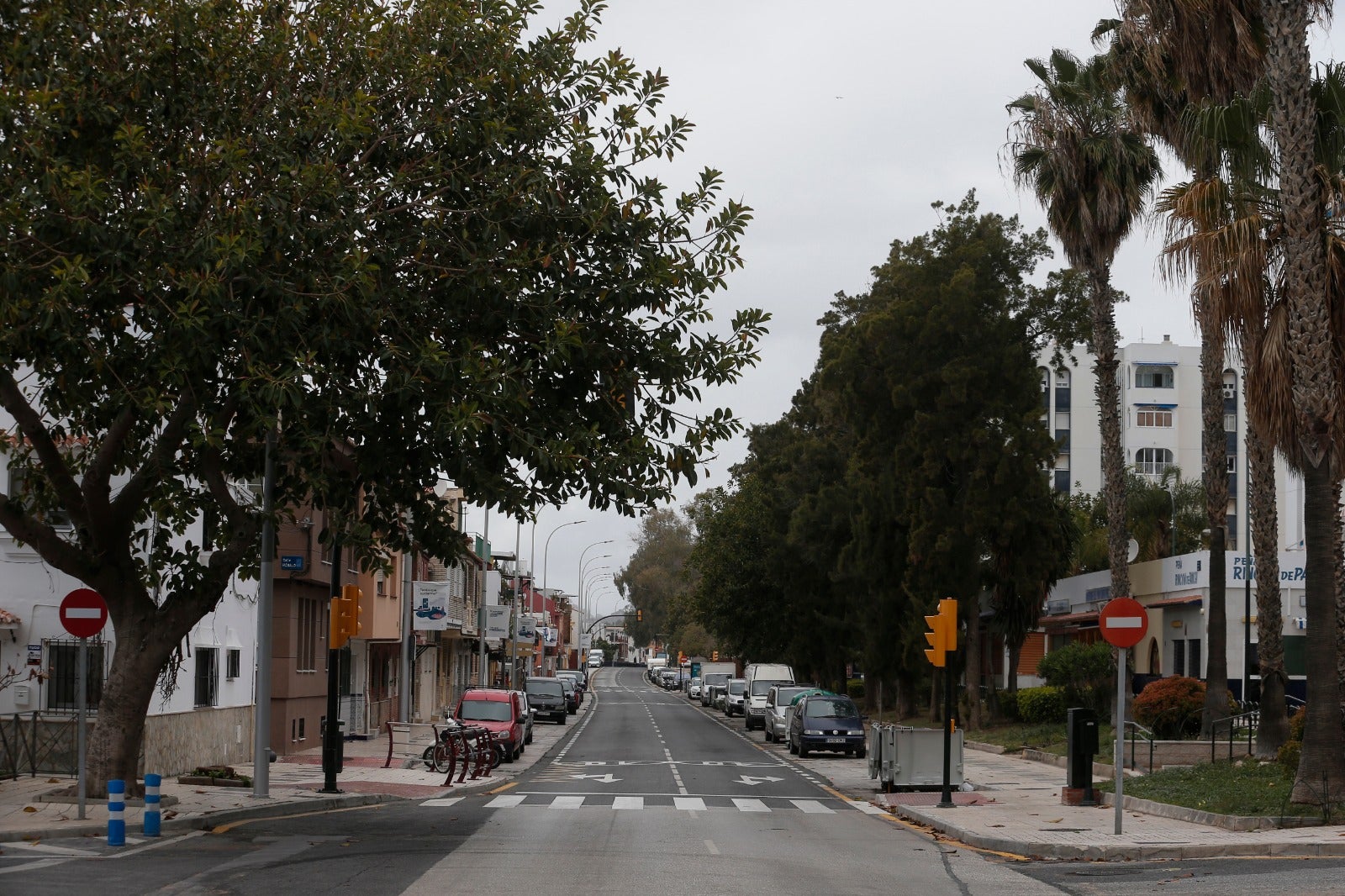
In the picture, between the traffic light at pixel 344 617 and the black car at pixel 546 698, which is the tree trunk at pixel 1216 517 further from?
the black car at pixel 546 698

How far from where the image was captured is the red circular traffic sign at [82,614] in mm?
16984

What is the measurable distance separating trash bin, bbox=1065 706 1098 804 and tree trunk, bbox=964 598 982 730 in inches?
807

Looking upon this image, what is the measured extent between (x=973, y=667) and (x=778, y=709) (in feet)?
20.4

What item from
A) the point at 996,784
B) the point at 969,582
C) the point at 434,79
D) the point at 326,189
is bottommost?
the point at 996,784

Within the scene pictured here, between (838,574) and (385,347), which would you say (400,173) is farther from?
(838,574)

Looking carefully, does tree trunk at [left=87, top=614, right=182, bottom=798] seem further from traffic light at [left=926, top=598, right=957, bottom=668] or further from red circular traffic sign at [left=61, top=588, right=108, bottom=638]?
traffic light at [left=926, top=598, right=957, bottom=668]

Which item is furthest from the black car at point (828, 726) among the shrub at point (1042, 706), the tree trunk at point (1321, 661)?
the tree trunk at point (1321, 661)

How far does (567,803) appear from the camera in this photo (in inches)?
913

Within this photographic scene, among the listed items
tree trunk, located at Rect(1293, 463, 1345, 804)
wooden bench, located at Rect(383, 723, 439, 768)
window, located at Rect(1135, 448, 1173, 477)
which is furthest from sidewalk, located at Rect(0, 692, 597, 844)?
window, located at Rect(1135, 448, 1173, 477)

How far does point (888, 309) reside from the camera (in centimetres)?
4369

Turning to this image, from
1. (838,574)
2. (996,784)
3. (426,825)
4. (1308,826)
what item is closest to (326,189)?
(426,825)

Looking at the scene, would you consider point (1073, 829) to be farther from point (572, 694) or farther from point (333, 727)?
point (572, 694)

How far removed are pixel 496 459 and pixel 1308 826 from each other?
1064 centimetres

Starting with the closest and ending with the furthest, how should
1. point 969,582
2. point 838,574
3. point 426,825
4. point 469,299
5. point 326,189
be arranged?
point 326,189 → point 469,299 → point 426,825 → point 969,582 → point 838,574
